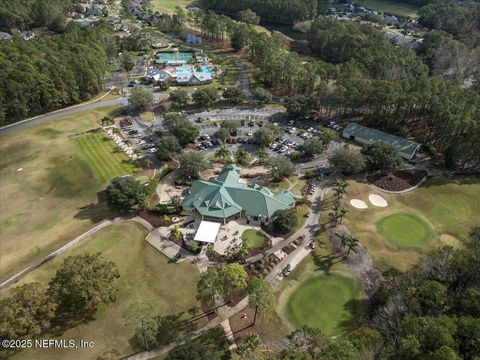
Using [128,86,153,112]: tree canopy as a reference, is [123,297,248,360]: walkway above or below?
below

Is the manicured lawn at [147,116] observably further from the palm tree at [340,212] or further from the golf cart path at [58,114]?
the palm tree at [340,212]

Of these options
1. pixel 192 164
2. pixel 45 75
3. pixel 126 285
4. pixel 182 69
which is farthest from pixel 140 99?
pixel 126 285

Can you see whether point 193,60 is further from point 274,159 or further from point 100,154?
point 274,159

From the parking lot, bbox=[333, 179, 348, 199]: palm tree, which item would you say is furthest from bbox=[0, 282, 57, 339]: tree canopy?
bbox=[333, 179, 348, 199]: palm tree

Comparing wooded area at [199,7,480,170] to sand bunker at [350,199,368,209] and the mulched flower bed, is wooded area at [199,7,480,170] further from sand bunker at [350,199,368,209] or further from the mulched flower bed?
sand bunker at [350,199,368,209]

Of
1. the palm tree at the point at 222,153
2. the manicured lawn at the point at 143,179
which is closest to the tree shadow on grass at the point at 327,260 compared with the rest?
the palm tree at the point at 222,153
